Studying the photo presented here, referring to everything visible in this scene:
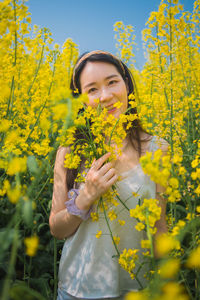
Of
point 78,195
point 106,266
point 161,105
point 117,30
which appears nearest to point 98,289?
point 106,266

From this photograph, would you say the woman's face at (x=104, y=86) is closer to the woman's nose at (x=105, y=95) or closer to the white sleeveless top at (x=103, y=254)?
the woman's nose at (x=105, y=95)

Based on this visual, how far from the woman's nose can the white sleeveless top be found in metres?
0.48

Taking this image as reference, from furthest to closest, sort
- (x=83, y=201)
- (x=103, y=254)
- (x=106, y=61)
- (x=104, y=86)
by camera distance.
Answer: (x=106, y=61)
(x=104, y=86)
(x=103, y=254)
(x=83, y=201)

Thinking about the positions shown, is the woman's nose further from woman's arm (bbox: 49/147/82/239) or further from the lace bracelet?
the lace bracelet

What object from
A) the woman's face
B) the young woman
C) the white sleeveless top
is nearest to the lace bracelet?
the young woman

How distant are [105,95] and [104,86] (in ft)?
0.32

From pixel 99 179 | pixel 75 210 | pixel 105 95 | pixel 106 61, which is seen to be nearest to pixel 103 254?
pixel 75 210

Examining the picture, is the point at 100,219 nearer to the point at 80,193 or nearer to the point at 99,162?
the point at 80,193

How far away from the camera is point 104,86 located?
167cm

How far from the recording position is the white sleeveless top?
1477 mm

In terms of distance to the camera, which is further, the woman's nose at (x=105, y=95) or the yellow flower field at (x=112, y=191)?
the woman's nose at (x=105, y=95)

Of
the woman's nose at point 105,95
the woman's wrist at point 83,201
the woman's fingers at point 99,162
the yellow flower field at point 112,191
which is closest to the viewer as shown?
the yellow flower field at point 112,191

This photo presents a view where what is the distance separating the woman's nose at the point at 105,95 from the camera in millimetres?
1601

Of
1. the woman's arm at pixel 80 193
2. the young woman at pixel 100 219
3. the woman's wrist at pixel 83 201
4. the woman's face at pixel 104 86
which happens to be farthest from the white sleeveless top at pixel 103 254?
the woman's face at pixel 104 86
